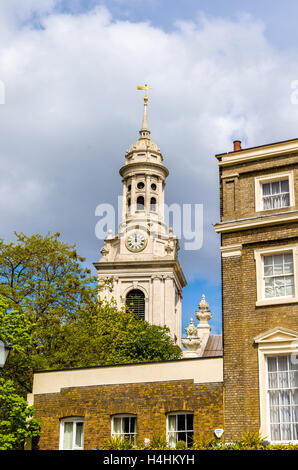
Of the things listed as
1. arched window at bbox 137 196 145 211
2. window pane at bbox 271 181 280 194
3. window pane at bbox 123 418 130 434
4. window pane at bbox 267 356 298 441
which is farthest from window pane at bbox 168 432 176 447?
arched window at bbox 137 196 145 211

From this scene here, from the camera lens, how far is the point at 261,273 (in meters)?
24.1

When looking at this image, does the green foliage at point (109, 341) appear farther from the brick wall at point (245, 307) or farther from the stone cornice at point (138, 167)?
the stone cornice at point (138, 167)

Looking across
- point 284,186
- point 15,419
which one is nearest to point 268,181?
point 284,186

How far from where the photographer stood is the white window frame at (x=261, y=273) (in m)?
23.3

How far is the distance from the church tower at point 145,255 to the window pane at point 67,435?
162 ft

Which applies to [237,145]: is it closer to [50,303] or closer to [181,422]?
[181,422]

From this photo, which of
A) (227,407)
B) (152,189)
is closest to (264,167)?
(227,407)

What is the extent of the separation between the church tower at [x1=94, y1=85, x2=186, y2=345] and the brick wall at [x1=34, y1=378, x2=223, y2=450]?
49228 millimetres

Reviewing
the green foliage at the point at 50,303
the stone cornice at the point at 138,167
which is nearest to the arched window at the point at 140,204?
the stone cornice at the point at 138,167

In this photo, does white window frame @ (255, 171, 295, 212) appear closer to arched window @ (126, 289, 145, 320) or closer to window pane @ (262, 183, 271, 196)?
window pane @ (262, 183, 271, 196)

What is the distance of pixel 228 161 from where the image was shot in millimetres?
26188
